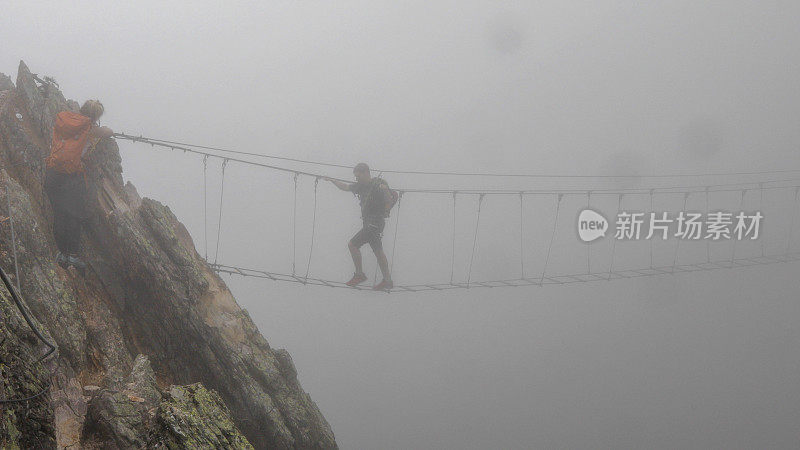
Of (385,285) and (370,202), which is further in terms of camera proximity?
(385,285)

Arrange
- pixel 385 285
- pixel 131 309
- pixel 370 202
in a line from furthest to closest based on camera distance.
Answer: pixel 385 285, pixel 370 202, pixel 131 309

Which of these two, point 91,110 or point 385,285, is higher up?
point 91,110

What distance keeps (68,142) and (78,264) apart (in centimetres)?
165

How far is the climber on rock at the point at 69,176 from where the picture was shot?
6.65 m

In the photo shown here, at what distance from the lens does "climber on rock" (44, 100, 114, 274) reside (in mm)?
6652

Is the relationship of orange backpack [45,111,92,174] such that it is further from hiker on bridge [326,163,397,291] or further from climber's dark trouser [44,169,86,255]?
hiker on bridge [326,163,397,291]

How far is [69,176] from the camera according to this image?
22.4 ft

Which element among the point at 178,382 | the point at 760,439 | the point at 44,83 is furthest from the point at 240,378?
the point at 760,439

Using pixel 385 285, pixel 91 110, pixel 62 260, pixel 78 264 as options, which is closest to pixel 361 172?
pixel 385 285

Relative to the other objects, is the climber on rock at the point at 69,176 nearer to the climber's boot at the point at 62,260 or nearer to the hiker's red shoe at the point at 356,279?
the climber's boot at the point at 62,260

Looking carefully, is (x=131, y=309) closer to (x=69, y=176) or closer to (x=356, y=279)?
(x=69, y=176)

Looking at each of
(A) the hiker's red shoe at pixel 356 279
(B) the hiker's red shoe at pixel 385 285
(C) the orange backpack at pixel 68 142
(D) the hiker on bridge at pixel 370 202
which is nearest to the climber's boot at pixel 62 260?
(C) the orange backpack at pixel 68 142

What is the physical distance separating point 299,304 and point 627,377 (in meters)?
109

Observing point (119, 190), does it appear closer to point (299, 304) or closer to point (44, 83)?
point (44, 83)
